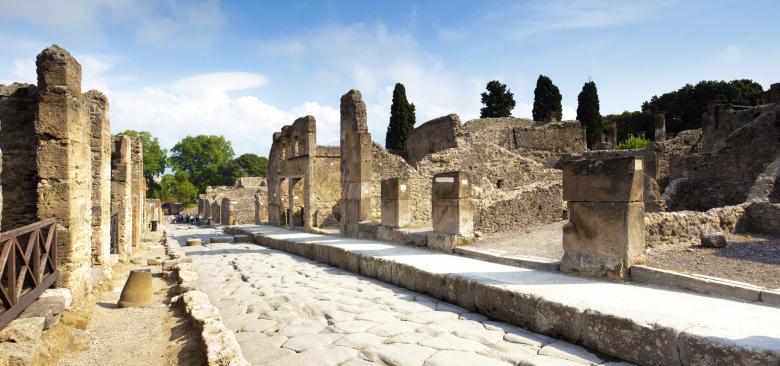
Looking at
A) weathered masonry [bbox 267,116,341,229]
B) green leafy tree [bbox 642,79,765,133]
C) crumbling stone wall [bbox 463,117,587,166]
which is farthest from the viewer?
green leafy tree [bbox 642,79,765,133]

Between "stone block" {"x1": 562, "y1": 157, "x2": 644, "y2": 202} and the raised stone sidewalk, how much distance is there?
1.04m

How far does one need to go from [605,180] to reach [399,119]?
34.8 metres

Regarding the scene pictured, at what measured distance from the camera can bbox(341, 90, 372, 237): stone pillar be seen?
504 inches

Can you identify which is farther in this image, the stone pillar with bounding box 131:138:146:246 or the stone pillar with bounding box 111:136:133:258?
the stone pillar with bounding box 131:138:146:246

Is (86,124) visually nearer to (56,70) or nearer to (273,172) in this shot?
(56,70)

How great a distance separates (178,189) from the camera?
5944 centimetres

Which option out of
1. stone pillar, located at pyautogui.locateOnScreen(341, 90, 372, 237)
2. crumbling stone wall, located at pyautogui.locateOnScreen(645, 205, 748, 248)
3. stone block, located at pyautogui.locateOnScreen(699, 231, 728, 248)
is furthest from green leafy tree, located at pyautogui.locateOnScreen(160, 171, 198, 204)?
stone block, located at pyautogui.locateOnScreen(699, 231, 728, 248)

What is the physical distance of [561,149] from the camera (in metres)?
21.9

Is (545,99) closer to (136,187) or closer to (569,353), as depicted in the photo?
(136,187)

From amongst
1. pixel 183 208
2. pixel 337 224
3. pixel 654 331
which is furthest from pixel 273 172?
pixel 183 208

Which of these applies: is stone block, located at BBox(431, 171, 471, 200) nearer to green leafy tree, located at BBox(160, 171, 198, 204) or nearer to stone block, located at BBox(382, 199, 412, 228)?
stone block, located at BBox(382, 199, 412, 228)

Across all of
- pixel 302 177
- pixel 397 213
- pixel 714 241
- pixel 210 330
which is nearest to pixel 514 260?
pixel 714 241

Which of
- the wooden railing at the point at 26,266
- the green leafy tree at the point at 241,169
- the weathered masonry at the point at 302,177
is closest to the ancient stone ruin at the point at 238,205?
the weathered masonry at the point at 302,177

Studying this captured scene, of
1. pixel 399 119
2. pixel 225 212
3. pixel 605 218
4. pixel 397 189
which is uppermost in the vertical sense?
pixel 399 119
